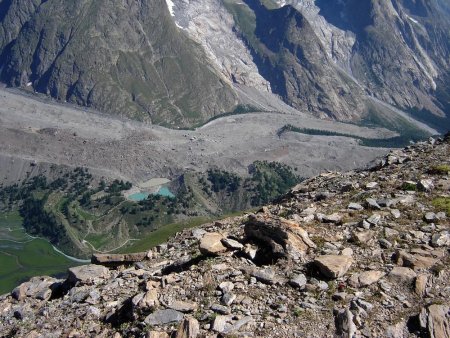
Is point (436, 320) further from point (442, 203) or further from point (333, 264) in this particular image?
point (442, 203)

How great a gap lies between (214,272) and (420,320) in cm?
747

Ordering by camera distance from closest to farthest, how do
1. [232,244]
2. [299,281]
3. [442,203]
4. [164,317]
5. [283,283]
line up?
1. [164,317]
2. [299,281]
3. [283,283]
4. [232,244]
5. [442,203]

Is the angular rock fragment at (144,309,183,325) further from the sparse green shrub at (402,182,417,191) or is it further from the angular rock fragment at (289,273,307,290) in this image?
the sparse green shrub at (402,182,417,191)

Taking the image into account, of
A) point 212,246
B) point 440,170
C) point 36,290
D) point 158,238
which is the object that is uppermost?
point 440,170

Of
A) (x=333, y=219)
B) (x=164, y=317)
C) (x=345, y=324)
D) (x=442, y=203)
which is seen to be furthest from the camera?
(x=442, y=203)

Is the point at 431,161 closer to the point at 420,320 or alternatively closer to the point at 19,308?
the point at 420,320

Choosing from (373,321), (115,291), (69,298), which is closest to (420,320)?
(373,321)

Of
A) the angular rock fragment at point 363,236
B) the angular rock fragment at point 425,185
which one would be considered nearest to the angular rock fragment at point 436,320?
the angular rock fragment at point 363,236

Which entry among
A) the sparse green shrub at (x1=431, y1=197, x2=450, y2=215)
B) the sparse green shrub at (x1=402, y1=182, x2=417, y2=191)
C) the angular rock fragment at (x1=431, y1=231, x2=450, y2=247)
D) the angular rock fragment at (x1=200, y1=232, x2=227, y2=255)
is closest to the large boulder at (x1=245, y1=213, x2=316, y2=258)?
the angular rock fragment at (x1=200, y1=232, x2=227, y2=255)

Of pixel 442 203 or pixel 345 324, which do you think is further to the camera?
pixel 442 203

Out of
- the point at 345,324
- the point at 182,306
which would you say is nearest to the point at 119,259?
the point at 182,306

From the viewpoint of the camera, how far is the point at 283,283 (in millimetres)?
19000

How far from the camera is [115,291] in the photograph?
2175 cm

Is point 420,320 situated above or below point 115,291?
above
